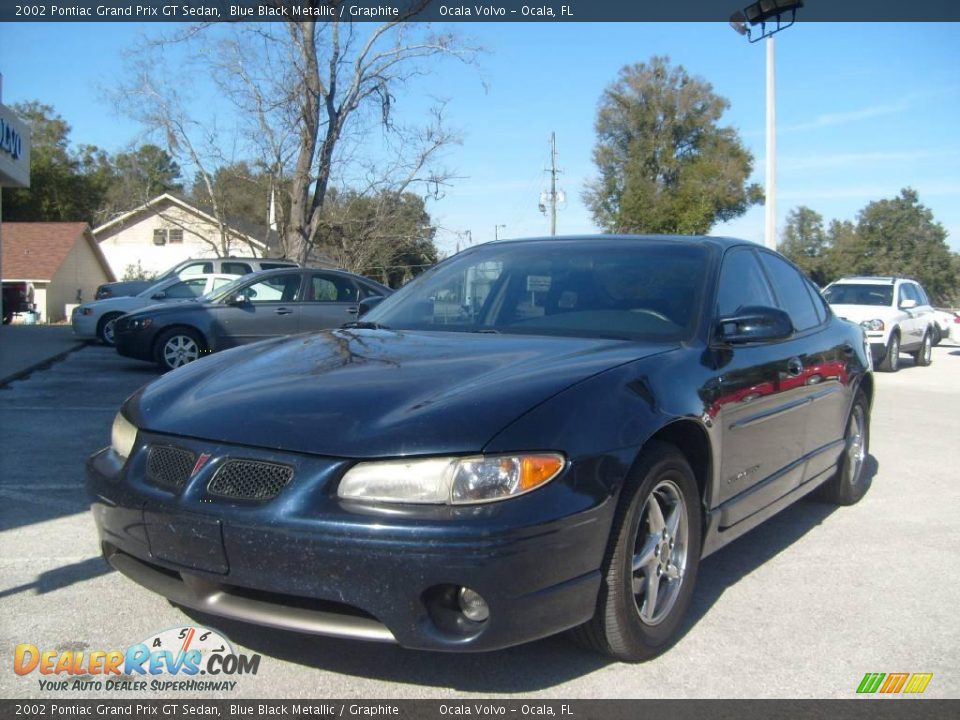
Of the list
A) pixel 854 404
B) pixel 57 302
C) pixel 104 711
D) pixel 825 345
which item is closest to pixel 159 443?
pixel 104 711

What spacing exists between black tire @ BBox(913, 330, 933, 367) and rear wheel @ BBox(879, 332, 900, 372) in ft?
5.79

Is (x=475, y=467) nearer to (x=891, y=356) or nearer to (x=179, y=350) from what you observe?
(x=179, y=350)

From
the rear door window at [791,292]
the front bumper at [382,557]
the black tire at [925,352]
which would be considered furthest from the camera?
the black tire at [925,352]

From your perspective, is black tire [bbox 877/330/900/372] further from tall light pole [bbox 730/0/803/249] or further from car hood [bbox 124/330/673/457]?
car hood [bbox 124/330/673/457]

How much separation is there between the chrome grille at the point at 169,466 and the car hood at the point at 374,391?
7 cm

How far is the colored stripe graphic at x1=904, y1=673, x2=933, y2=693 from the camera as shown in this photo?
10.3ft

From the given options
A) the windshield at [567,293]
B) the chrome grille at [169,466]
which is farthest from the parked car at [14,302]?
the chrome grille at [169,466]

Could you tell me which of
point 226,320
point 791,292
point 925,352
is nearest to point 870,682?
point 791,292

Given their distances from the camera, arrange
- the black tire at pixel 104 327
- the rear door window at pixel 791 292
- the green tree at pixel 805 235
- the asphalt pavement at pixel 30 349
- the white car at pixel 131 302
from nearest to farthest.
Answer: the rear door window at pixel 791 292 → the asphalt pavement at pixel 30 349 → the white car at pixel 131 302 → the black tire at pixel 104 327 → the green tree at pixel 805 235

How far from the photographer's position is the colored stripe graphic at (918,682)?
3.15 metres

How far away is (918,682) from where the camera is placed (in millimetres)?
3199

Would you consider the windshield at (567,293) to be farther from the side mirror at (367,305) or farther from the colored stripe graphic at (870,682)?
the colored stripe graphic at (870,682)

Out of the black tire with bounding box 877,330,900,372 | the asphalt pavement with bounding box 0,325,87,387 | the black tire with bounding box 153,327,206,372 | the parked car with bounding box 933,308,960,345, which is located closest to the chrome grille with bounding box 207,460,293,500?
the asphalt pavement with bounding box 0,325,87,387

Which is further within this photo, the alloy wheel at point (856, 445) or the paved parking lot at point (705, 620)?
the alloy wheel at point (856, 445)
